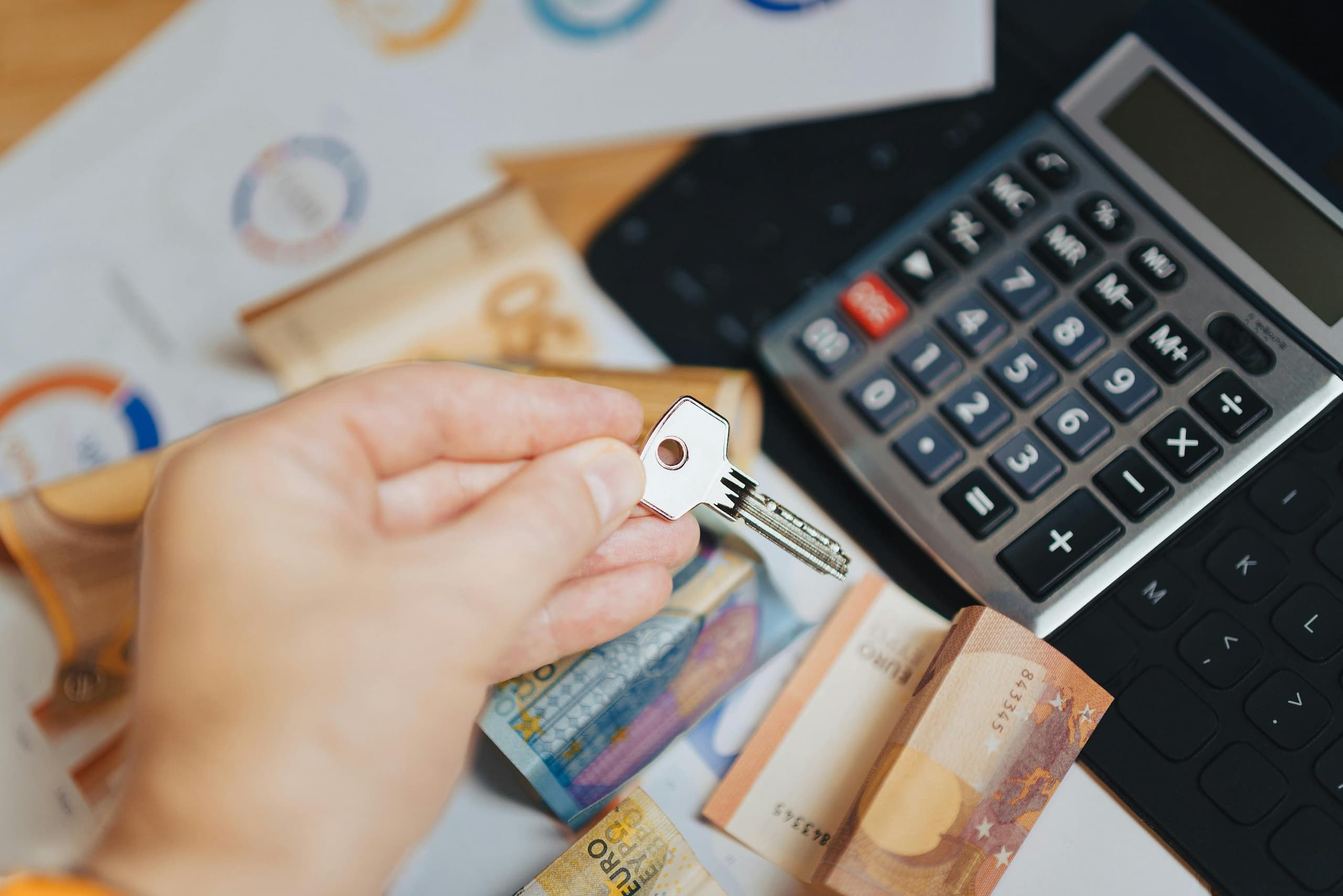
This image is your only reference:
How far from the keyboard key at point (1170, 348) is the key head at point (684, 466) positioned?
0.53 ft

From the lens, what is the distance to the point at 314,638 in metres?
0.22

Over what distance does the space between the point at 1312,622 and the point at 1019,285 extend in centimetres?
15

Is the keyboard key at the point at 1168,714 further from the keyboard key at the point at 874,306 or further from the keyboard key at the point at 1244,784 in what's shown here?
the keyboard key at the point at 874,306

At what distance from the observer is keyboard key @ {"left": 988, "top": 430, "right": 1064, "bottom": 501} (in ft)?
1.06

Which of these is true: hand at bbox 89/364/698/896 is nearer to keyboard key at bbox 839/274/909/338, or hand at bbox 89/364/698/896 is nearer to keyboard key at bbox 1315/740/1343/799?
keyboard key at bbox 839/274/909/338

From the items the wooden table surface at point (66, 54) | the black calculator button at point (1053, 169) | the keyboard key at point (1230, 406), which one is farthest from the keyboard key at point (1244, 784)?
the wooden table surface at point (66, 54)

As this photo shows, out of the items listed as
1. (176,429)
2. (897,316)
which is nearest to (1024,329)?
(897,316)

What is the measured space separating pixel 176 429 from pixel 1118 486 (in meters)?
0.40

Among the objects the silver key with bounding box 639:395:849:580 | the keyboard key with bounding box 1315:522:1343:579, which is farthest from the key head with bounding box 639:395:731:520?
the keyboard key with bounding box 1315:522:1343:579

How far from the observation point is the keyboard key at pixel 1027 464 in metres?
0.32

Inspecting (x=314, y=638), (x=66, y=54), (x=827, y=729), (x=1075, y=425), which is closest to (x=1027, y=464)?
(x=1075, y=425)

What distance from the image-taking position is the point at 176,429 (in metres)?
0.41

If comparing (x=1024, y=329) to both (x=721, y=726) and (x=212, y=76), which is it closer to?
(x=721, y=726)

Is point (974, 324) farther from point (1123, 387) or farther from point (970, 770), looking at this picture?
point (970, 770)
